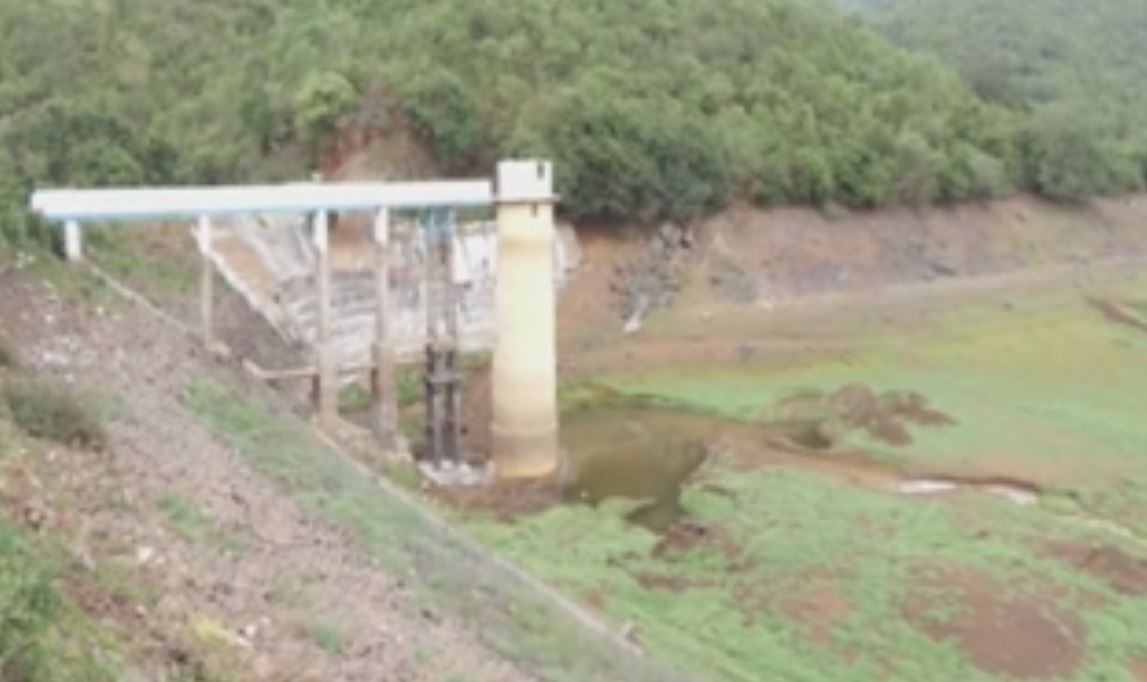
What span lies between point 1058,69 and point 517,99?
37.0 meters

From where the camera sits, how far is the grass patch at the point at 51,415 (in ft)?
49.4

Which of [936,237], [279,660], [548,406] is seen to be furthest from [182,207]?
[936,237]

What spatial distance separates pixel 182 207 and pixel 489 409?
8.85 meters

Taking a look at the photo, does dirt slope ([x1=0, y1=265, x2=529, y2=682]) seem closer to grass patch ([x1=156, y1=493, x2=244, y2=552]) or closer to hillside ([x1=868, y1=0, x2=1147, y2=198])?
grass patch ([x1=156, y1=493, x2=244, y2=552])

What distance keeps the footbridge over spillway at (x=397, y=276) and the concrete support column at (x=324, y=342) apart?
A: 24 millimetres

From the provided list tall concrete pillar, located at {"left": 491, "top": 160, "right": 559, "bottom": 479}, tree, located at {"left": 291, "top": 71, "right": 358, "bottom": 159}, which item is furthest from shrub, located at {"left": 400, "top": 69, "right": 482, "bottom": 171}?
tall concrete pillar, located at {"left": 491, "top": 160, "right": 559, "bottom": 479}

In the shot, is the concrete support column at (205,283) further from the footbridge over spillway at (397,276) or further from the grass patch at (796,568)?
the grass patch at (796,568)

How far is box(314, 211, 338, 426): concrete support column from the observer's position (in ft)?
90.2

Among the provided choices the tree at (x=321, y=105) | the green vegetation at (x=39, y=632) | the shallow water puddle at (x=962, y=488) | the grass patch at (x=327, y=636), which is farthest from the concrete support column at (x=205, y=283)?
the green vegetation at (x=39, y=632)

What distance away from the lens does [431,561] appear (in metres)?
16.6

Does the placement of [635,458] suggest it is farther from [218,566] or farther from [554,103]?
[218,566]

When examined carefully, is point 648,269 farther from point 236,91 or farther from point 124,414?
point 124,414

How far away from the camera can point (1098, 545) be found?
81.0 ft

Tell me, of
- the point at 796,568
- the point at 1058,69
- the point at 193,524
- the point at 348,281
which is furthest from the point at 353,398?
the point at 1058,69
